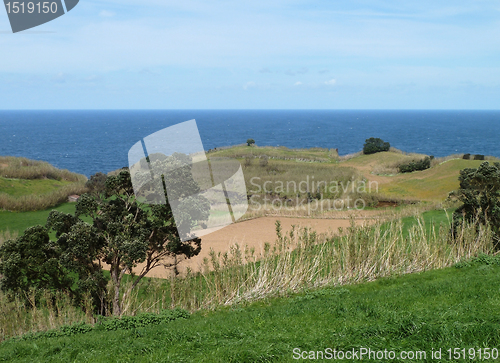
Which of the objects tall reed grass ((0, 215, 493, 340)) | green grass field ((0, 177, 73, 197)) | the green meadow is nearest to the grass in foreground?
the green meadow

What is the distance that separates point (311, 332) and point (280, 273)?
348 cm

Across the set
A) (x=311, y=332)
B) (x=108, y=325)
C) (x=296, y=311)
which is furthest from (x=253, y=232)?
(x=311, y=332)

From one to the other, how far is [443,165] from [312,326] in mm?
24977

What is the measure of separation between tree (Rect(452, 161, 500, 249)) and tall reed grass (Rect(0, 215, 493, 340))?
0.63m

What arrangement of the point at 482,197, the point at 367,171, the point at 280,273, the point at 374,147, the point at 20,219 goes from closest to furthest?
the point at 280,273 → the point at 482,197 → the point at 20,219 → the point at 367,171 → the point at 374,147

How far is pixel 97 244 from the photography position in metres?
7.22

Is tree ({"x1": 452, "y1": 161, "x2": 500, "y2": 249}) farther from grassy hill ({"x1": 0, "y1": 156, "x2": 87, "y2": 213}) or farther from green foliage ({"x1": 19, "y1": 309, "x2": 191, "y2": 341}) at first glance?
grassy hill ({"x1": 0, "y1": 156, "x2": 87, "y2": 213})

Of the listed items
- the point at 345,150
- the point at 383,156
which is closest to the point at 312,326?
the point at 383,156

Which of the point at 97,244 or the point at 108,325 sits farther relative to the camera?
the point at 97,244

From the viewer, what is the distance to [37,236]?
7.02 m

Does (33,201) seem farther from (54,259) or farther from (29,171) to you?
(54,259)

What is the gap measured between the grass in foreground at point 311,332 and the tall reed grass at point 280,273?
77cm

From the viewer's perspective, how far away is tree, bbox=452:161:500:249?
10.2 meters

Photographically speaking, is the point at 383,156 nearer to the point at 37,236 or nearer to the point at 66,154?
the point at 37,236
